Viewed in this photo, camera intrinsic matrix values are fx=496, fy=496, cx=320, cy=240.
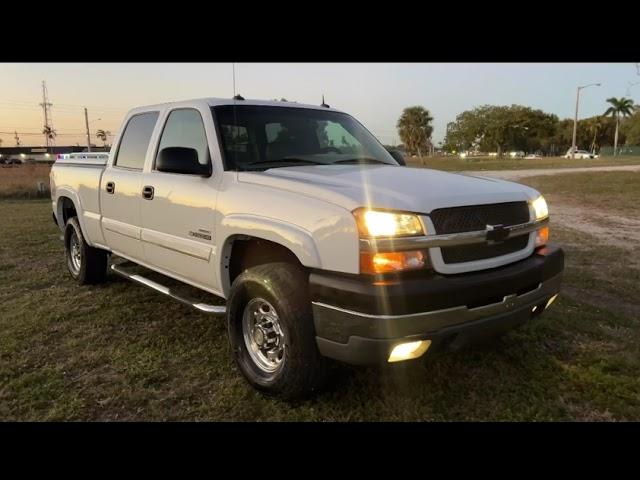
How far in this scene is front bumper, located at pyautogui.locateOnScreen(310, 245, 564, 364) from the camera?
2.54 metres

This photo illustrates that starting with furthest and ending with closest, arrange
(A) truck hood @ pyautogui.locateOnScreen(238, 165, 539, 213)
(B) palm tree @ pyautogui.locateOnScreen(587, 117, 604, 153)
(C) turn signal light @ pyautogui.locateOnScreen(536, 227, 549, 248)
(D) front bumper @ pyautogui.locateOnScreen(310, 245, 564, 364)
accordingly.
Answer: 1. (B) palm tree @ pyautogui.locateOnScreen(587, 117, 604, 153)
2. (C) turn signal light @ pyautogui.locateOnScreen(536, 227, 549, 248)
3. (A) truck hood @ pyautogui.locateOnScreen(238, 165, 539, 213)
4. (D) front bumper @ pyautogui.locateOnScreen(310, 245, 564, 364)

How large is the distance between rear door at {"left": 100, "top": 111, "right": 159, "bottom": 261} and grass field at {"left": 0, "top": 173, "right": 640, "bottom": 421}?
0.73m

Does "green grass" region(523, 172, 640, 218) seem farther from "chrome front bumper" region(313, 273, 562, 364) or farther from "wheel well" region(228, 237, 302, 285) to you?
"wheel well" region(228, 237, 302, 285)

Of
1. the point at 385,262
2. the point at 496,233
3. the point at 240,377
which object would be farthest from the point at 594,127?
the point at 385,262

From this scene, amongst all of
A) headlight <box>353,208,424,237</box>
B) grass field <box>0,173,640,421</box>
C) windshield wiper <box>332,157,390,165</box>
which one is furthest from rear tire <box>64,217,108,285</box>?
headlight <box>353,208,424,237</box>

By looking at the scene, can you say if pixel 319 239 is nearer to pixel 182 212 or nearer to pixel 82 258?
pixel 182 212

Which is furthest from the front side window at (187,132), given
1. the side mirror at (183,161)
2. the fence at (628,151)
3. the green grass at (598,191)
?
the fence at (628,151)

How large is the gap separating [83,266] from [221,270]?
296cm

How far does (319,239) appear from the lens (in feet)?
8.96

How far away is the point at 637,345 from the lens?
3895mm

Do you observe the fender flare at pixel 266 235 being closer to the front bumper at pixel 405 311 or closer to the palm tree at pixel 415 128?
the front bumper at pixel 405 311
